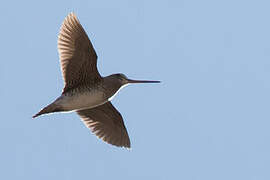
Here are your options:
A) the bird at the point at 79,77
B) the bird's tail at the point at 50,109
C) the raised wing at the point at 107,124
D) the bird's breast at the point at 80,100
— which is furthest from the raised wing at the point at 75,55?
the raised wing at the point at 107,124

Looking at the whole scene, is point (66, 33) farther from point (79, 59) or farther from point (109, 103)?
point (109, 103)

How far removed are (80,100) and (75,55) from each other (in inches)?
28.0

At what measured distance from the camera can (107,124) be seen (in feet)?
43.0

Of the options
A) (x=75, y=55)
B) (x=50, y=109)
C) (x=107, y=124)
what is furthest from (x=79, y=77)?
(x=107, y=124)

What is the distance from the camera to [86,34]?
11688 mm

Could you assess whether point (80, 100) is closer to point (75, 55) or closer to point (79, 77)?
point (79, 77)

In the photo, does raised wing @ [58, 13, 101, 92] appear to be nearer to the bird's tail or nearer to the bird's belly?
the bird's belly

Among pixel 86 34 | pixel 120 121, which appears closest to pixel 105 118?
pixel 120 121

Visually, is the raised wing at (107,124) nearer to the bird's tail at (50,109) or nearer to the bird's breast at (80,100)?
the bird's breast at (80,100)

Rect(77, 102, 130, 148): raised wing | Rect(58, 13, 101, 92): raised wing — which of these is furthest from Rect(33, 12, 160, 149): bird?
Rect(77, 102, 130, 148): raised wing

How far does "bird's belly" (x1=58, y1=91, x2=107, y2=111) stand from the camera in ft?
38.3

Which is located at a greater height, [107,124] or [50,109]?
[50,109]

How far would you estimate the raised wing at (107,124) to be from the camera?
42.4ft

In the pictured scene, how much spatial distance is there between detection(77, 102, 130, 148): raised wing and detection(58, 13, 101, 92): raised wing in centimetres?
104
